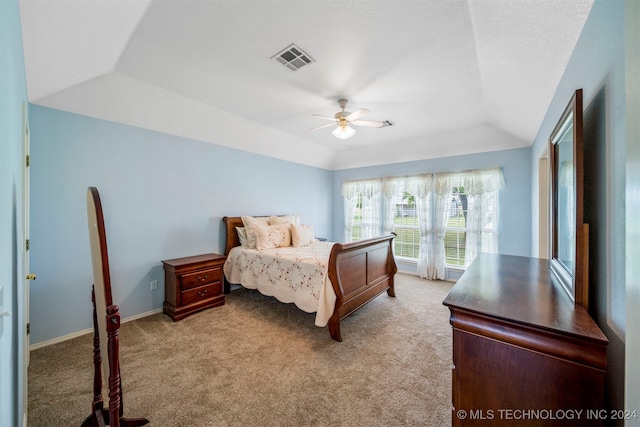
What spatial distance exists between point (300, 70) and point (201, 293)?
2.90 metres

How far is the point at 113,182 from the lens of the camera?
2.84 meters

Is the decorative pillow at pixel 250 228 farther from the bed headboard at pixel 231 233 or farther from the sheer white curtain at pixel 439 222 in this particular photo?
the sheer white curtain at pixel 439 222

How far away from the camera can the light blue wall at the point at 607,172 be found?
0.88 m

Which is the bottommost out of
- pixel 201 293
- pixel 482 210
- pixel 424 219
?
pixel 201 293

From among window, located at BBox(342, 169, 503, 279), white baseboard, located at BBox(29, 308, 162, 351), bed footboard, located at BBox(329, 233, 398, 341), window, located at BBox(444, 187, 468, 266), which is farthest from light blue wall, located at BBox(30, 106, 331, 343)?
window, located at BBox(444, 187, 468, 266)

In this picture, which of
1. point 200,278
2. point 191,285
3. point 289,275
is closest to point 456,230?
point 289,275

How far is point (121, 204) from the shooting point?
2.90 meters

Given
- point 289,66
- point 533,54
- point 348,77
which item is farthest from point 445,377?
point 289,66

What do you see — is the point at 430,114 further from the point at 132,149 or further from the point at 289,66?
the point at 132,149

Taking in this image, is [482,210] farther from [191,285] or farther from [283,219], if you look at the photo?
[191,285]

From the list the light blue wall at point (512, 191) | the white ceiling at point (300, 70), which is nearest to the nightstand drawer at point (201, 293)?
the white ceiling at point (300, 70)

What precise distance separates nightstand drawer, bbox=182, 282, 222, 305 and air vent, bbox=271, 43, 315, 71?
111 inches

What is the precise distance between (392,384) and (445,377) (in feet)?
1.50

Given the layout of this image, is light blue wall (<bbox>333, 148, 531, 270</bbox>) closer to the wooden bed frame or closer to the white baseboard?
the wooden bed frame
